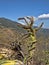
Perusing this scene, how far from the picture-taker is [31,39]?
230 inches

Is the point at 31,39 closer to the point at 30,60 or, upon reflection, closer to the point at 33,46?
the point at 33,46

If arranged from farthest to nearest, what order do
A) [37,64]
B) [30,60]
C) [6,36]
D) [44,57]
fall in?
[6,36] < [44,57] < [37,64] < [30,60]

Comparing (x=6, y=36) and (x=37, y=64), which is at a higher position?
(x=6, y=36)

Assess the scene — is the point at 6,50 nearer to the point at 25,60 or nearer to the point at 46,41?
the point at 25,60

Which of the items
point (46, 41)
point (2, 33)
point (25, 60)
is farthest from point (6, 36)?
point (25, 60)

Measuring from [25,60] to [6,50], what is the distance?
637mm

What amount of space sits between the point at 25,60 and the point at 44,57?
199 cm

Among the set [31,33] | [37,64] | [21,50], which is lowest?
[37,64]

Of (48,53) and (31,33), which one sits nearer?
(31,33)

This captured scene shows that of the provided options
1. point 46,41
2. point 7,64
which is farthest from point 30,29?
point 46,41

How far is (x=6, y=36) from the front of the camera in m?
8.42

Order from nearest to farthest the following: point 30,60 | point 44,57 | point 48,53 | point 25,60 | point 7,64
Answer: point 7,64, point 25,60, point 30,60, point 44,57, point 48,53

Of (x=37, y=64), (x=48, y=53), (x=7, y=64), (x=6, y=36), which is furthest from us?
(x=6, y=36)

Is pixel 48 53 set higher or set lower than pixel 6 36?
lower
